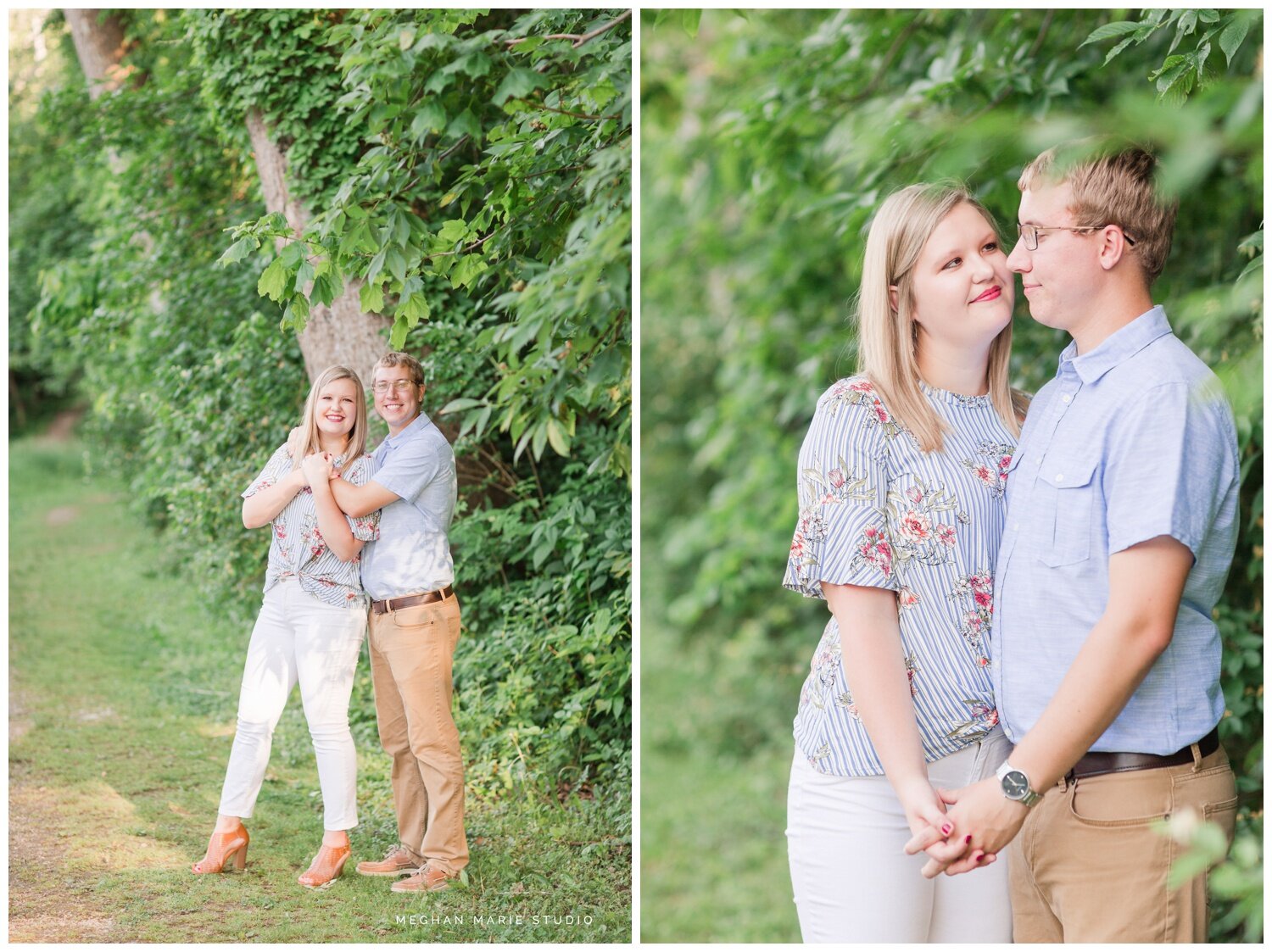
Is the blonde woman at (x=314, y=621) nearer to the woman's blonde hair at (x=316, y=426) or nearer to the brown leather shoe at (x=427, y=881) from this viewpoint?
the woman's blonde hair at (x=316, y=426)

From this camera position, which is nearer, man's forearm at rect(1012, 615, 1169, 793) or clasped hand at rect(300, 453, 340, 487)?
man's forearm at rect(1012, 615, 1169, 793)

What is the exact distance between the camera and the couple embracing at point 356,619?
2404 millimetres

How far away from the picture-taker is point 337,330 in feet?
8.29

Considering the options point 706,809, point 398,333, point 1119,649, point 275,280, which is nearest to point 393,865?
point 398,333

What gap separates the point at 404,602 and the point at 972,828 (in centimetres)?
138

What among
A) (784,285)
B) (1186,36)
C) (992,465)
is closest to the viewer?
(992,465)

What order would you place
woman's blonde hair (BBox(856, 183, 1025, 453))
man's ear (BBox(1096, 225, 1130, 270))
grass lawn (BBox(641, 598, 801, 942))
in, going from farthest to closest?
grass lawn (BBox(641, 598, 801, 942)) → woman's blonde hair (BBox(856, 183, 1025, 453)) → man's ear (BBox(1096, 225, 1130, 270))

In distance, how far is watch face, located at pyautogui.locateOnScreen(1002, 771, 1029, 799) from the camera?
1521 mm

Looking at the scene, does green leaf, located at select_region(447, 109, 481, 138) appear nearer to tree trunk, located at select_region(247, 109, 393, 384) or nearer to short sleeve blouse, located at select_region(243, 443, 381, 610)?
tree trunk, located at select_region(247, 109, 393, 384)

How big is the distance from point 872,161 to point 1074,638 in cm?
160

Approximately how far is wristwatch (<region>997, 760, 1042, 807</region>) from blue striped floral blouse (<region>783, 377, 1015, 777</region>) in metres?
0.12

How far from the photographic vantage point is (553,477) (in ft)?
8.74

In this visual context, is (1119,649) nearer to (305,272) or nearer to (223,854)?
(305,272)

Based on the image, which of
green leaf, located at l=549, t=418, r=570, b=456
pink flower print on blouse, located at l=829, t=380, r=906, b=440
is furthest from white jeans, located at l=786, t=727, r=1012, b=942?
green leaf, located at l=549, t=418, r=570, b=456
